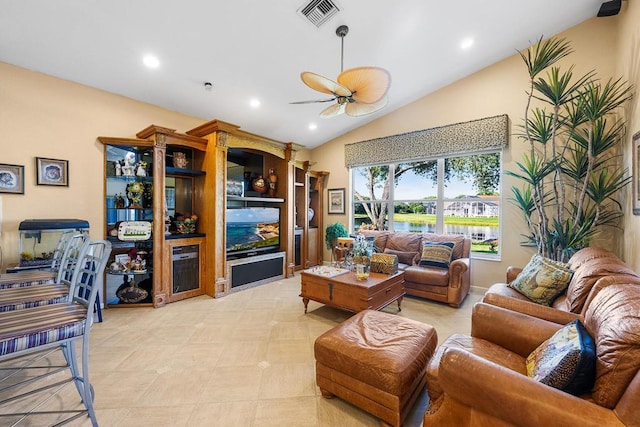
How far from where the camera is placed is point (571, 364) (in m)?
1.06

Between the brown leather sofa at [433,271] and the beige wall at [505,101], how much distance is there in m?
0.57

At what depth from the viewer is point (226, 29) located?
109 inches

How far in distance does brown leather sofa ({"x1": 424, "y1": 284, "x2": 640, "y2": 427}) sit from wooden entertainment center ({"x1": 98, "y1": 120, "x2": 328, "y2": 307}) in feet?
10.9

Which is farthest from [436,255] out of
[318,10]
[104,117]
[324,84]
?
[104,117]

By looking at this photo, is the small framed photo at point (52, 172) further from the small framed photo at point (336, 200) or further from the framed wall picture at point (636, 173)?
the framed wall picture at point (636, 173)

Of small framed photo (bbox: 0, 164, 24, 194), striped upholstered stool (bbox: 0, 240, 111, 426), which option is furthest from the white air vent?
small framed photo (bbox: 0, 164, 24, 194)

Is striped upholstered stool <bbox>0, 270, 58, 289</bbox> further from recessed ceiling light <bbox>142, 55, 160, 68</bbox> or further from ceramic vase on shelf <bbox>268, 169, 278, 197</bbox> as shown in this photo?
ceramic vase on shelf <bbox>268, 169, 278, 197</bbox>

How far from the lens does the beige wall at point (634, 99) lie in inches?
101

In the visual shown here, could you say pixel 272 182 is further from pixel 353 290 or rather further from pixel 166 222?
pixel 353 290

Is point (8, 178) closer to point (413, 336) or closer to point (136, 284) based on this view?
point (136, 284)

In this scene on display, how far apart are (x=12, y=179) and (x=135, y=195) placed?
3.57 ft

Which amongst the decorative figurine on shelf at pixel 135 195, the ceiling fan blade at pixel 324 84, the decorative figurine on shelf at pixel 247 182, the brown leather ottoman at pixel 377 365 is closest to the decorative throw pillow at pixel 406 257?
the brown leather ottoman at pixel 377 365

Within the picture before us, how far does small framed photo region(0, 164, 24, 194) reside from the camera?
2807 millimetres

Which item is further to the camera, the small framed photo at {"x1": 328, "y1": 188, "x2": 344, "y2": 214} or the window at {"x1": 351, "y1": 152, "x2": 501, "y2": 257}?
the small framed photo at {"x1": 328, "y1": 188, "x2": 344, "y2": 214}
